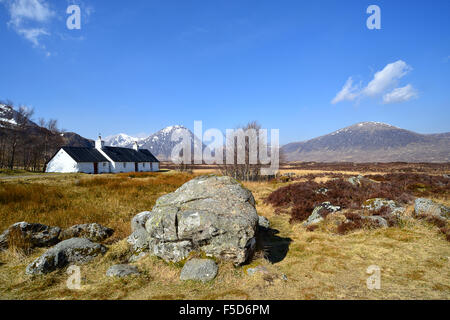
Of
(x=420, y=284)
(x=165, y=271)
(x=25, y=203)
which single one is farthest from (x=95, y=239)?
(x=420, y=284)

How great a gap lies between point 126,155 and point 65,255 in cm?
5061

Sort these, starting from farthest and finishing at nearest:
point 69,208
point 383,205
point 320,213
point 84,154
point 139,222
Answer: point 84,154 → point 69,208 → point 320,213 → point 383,205 → point 139,222

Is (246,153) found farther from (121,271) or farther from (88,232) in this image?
(121,271)

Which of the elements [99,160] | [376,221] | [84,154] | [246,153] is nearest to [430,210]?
[376,221]

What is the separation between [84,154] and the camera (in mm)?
42625

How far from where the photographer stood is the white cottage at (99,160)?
39.9 metres

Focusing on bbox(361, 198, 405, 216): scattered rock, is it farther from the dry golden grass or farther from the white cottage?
the white cottage

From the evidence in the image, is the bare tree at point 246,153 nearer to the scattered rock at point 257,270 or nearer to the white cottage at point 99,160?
the scattered rock at point 257,270

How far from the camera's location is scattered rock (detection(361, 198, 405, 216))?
388 inches

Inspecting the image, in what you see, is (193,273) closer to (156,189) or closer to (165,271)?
(165,271)

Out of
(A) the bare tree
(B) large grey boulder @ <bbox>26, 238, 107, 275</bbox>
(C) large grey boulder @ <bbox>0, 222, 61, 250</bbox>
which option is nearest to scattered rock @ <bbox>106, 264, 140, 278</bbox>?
(B) large grey boulder @ <bbox>26, 238, 107, 275</bbox>

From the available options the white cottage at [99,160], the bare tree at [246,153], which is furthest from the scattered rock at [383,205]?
the white cottage at [99,160]

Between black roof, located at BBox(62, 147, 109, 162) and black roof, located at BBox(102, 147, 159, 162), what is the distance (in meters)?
2.00
